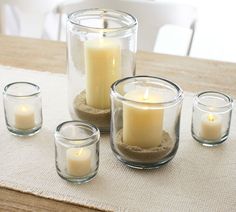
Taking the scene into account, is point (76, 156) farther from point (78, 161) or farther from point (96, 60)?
point (96, 60)

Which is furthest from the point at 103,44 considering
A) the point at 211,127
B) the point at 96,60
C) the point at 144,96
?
the point at 211,127

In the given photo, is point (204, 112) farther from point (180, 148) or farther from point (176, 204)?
point (176, 204)

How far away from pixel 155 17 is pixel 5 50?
0.56m

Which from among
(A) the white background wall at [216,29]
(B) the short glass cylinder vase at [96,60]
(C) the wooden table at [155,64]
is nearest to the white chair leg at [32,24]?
(A) the white background wall at [216,29]

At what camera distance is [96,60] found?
3.07ft

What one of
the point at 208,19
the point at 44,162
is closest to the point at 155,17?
the point at 208,19

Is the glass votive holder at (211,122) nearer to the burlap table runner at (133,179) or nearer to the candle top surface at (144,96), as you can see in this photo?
the burlap table runner at (133,179)

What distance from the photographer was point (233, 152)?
0.92 m

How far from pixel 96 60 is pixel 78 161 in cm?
21

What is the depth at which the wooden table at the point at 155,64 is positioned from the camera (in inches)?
47.0

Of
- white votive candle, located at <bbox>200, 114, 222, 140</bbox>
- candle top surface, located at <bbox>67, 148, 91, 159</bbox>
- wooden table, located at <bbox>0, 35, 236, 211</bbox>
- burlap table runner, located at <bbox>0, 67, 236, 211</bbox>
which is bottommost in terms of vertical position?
wooden table, located at <bbox>0, 35, 236, 211</bbox>

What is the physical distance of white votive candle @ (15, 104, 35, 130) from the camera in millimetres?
945

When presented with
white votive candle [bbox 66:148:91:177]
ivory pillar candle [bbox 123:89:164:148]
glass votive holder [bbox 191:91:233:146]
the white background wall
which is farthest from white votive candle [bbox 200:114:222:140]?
the white background wall

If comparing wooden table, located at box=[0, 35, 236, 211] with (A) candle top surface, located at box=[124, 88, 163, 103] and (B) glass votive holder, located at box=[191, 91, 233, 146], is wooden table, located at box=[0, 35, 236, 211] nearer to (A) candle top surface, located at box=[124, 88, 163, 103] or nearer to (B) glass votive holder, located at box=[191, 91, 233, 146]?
(B) glass votive holder, located at box=[191, 91, 233, 146]
